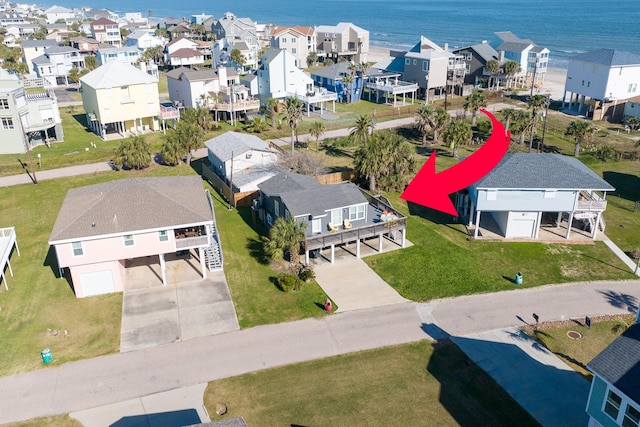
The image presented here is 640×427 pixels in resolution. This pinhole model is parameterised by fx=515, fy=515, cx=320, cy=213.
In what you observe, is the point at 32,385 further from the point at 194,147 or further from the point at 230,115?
the point at 230,115

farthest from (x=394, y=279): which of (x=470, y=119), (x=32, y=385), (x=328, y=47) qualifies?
(x=328, y=47)

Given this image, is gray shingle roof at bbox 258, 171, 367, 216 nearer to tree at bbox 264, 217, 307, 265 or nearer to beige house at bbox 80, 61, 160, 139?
tree at bbox 264, 217, 307, 265

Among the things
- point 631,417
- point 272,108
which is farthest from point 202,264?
point 272,108

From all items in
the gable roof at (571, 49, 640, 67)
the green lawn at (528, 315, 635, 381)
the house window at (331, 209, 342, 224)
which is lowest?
the green lawn at (528, 315, 635, 381)

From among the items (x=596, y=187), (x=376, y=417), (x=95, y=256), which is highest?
(x=596, y=187)

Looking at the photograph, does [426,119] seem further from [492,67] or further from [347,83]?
[492,67]

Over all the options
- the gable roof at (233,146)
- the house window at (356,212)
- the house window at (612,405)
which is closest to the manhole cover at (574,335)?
the house window at (612,405)

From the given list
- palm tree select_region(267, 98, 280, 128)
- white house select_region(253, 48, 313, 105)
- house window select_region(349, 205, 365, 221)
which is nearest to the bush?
house window select_region(349, 205, 365, 221)

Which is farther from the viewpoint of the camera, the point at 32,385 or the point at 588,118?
the point at 588,118

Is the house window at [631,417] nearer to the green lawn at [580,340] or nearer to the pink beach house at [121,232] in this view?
the green lawn at [580,340]
